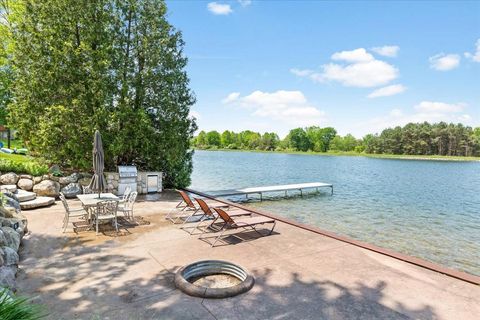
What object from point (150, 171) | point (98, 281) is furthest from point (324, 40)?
point (98, 281)

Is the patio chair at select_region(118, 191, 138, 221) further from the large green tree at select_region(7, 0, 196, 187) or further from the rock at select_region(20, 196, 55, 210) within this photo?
the large green tree at select_region(7, 0, 196, 187)

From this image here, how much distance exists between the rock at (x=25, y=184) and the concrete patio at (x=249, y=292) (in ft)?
16.3

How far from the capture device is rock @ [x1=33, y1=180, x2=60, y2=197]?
33.8ft

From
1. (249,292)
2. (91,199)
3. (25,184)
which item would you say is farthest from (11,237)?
(25,184)

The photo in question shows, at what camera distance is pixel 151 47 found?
12.5 m

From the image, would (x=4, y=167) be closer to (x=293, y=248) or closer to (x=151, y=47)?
(x=151, y=47)

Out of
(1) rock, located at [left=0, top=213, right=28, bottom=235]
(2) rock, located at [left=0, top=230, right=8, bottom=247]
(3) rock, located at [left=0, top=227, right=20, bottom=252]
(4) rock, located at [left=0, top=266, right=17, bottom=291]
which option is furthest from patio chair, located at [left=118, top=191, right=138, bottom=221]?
(4) rock, located at [left=0, top=266, right=17, bottom=291]

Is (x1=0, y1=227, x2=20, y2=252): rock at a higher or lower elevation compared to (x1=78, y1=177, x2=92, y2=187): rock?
lower

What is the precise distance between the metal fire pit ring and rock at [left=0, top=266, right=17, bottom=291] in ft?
6.99

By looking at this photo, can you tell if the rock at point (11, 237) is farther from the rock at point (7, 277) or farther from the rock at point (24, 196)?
the rock at point (24, 196)

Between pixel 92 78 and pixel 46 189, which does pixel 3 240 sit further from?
pixel 92 78

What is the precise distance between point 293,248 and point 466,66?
151 ft

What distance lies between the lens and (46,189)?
1033 centimetres

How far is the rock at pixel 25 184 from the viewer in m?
10.3
